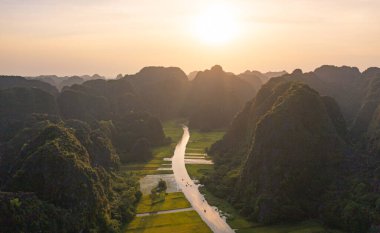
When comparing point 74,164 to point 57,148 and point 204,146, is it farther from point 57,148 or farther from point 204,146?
point 204,146

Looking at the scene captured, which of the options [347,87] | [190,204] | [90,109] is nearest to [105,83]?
[90,109]

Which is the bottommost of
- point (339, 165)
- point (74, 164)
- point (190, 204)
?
point (190, 204)

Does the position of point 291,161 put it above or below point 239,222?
above

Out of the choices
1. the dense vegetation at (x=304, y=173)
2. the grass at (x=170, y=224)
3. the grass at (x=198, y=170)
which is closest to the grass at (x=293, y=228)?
the dense vegetation at (x=304, y=173)

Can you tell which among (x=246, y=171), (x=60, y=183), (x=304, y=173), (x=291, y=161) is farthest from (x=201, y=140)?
(x=60, y=183)

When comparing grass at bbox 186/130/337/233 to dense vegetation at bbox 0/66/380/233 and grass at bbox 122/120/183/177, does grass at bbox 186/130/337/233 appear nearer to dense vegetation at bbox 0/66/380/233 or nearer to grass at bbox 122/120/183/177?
dense vegetation at bbox 0/66/380/233

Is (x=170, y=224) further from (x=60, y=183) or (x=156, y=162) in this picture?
(x=156, y=162)

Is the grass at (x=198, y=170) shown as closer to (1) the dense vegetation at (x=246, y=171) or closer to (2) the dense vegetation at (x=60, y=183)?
(1) the dense vegetation at (x=246, y=171)

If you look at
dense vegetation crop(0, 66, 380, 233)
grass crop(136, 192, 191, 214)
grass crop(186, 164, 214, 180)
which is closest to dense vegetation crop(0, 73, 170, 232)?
dense vegetation crop(0, 66, 380, 233)
